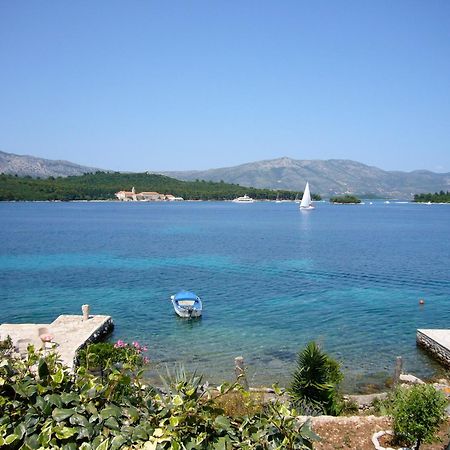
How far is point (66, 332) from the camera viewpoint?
2448 cm

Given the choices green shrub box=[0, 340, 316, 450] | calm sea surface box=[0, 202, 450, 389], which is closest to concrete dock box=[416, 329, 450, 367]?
calm sea surface box=[0, 202, 450, 389]

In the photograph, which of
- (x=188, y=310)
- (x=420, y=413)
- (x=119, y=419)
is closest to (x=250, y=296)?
(x=188, y=310)

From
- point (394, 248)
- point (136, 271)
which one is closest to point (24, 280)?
point (136, 271)

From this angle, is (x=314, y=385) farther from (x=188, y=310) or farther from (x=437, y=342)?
(x=188, y=310)

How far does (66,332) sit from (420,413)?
1935 centimetres

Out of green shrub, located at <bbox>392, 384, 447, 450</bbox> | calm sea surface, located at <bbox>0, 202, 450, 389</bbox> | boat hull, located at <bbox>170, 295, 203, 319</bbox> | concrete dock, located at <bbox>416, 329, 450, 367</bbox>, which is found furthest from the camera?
boat hull, located at <bbox>170, 295, 203, 319</bbox>

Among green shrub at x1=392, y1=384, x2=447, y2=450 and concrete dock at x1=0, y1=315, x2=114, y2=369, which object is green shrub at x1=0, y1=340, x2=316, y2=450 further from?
concrete dock at x1=0, y1=315, x2=114, y2=369

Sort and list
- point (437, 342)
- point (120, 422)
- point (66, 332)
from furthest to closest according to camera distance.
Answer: point (66, 332)
point (437, 342)
point (120, 422)

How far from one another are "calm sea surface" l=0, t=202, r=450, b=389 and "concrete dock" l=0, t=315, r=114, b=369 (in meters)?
1.52

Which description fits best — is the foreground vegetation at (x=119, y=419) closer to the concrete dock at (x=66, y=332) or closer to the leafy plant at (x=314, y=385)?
the leafy plant at (x=314, y=385)

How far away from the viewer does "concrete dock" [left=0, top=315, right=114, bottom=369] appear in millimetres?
21156

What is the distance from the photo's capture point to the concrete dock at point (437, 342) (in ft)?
75.3

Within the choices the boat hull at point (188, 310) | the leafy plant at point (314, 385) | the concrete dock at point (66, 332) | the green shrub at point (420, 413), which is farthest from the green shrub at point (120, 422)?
the boat hull at point (188, 310)

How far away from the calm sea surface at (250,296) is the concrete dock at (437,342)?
1.90 ft
